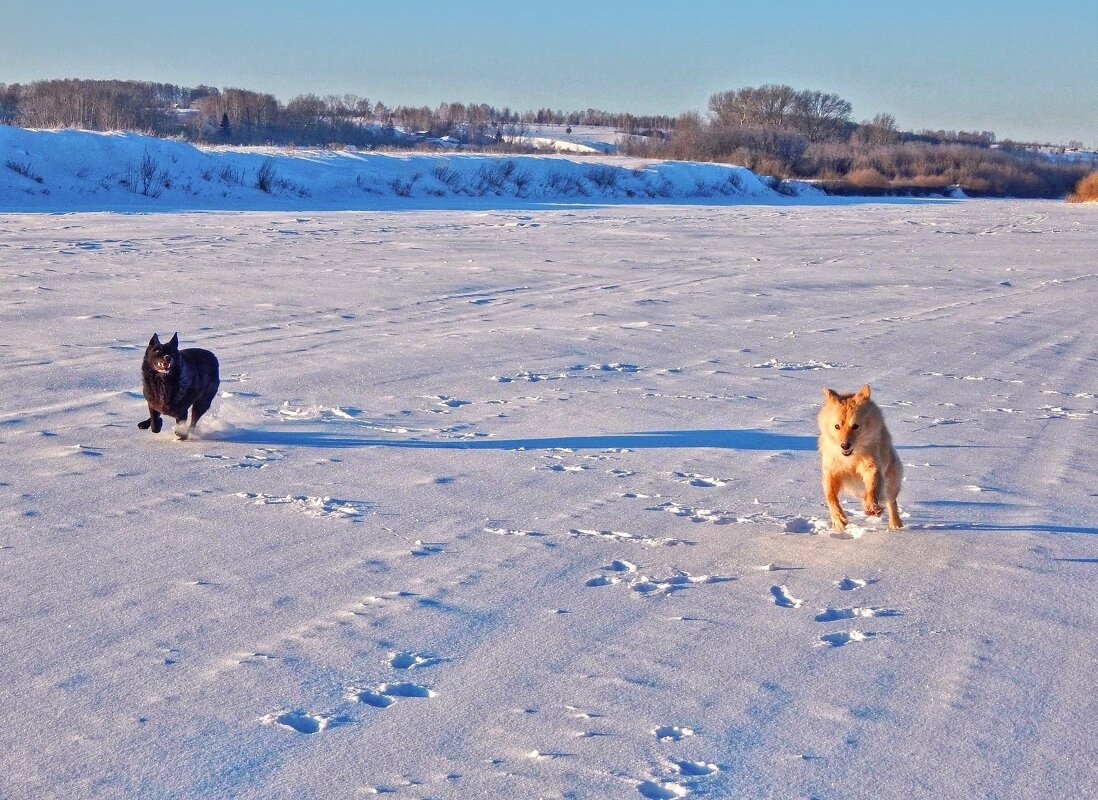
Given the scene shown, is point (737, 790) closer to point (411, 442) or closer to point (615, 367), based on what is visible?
point (411, 442)

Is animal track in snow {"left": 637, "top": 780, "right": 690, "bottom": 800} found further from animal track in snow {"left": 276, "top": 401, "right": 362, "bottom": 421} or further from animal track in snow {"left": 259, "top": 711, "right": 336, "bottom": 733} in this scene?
animal track in snow {"left": 276, "top": 401, "right": 362, "bottom": 421}

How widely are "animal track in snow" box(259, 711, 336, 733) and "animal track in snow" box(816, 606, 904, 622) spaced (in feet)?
5.61

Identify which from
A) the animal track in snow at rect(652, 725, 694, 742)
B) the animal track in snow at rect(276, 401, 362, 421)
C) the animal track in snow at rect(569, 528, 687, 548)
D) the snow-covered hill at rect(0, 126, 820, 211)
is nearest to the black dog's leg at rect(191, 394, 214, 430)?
the animal track in snow at rect(276, 401, 362, 421)

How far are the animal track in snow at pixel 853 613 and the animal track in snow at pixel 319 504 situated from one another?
198cm

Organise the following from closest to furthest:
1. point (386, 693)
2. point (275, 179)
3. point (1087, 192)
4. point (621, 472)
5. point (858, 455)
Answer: point (386, 693) < point (858, 455) < point (621, 472) < point (275, 179) < point (1087, 192)

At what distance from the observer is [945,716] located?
3.34m

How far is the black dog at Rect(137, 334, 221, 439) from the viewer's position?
245 inches

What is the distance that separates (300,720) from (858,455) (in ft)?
8.38

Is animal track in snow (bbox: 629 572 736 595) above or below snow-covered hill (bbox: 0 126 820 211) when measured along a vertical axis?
below

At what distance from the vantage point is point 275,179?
32094 millimetres

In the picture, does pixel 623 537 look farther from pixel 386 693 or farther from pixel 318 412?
pixel 318 412

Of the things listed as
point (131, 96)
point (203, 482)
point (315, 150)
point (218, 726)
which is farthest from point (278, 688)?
point (131, 96)

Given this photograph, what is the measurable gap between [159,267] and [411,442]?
869cm

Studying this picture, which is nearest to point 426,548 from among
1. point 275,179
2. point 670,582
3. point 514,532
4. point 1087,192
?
point 514,532
